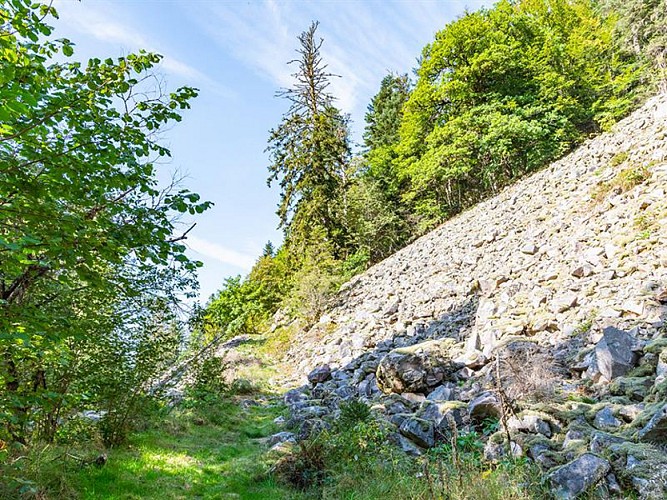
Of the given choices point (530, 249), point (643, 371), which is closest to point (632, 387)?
point (643, 371)

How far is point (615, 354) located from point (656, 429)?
1634mm

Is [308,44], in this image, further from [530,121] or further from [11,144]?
[11,144]

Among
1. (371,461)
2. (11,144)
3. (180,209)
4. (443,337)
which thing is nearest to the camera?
(11,144)

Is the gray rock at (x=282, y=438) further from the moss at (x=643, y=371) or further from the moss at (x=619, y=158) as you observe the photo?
the moss at (x=619, y=158)

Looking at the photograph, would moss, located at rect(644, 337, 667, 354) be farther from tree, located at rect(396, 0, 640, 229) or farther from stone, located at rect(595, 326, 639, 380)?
tree, located at rect(396, 0, 640, 229)

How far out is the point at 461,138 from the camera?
63.7 ft

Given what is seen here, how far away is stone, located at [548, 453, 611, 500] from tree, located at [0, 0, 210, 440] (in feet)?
11.7

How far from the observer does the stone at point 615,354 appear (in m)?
4.74

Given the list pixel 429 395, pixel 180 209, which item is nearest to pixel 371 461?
pixel 429 395

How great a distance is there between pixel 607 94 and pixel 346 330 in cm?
2021

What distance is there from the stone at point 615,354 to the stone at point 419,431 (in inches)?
89.0

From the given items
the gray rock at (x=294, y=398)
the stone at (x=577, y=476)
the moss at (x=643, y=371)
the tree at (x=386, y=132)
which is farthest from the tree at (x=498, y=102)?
the stone at (x=577, y=476)

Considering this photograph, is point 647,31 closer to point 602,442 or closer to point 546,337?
point 546,337

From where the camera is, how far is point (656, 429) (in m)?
3.37
